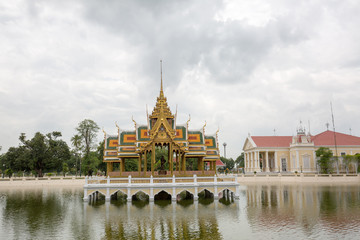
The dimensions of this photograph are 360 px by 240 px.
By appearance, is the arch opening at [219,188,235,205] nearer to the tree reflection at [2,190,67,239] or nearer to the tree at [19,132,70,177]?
the tree reflection at [2,190,67,239]

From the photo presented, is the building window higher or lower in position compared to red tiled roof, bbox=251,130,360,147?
lower

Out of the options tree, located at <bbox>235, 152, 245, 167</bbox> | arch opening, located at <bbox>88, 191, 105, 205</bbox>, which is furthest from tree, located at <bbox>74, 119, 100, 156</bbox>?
tree, located at <bbox>235, 152, 245, 167</bbox>

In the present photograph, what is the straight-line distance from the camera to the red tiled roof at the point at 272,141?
2610 inches

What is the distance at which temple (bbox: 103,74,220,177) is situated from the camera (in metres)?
24.9

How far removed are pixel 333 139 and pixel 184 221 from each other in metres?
58.3

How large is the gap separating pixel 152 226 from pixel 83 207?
9363mm

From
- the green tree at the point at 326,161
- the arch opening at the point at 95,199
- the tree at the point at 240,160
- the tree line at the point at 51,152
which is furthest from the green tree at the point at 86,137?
the tree at the point at 240,160

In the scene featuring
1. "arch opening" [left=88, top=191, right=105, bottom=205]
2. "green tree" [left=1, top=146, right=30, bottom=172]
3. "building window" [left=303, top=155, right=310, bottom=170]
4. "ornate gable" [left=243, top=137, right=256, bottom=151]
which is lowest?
"arch opening" [left=88, top=191, right=105, bottom=205]

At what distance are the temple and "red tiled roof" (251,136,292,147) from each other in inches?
1594

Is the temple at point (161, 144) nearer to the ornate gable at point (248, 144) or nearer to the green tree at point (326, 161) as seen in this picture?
the green tree at point (326, 161)

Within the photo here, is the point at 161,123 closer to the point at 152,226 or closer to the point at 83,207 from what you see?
the point at 83,207

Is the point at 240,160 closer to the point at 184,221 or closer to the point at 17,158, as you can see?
the point at 17,158

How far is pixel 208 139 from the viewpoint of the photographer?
2881 centimetres

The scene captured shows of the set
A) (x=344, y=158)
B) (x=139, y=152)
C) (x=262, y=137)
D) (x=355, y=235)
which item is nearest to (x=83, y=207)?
(x=139, y=152)
